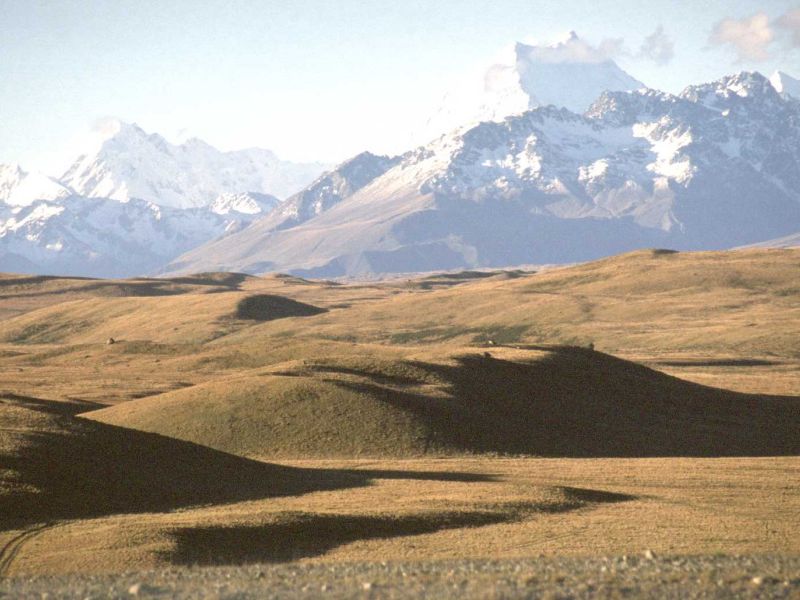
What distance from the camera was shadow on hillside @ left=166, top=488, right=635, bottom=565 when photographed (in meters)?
45.6

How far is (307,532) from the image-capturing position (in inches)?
1953

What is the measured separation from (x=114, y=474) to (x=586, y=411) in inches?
1905

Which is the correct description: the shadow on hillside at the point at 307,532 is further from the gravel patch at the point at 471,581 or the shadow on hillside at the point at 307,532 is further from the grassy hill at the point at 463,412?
the grassy hill at the point at 463,412

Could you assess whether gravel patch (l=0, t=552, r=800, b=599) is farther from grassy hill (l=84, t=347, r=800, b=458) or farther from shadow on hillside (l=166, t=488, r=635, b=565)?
grassy hill (l=84, t=347, r=800, b=458)

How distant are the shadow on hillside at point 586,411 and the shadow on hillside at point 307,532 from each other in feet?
99.8

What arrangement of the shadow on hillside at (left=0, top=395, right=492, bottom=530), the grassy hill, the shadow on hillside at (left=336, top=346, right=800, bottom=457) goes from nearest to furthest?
the shadow on hillside at (left=0, top=395, right=492, bottom=530) → the grassy hill → the shadow on hillside at (left=336, top=346, right=800, bottom=457)

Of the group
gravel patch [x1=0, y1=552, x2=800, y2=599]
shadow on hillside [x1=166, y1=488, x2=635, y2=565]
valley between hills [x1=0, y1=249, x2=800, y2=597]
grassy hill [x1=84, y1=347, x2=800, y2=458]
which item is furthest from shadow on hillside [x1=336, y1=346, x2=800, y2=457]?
gravel patch [x1=0, y1=552, x2=800, y2=599]

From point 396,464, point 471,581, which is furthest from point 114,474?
point 471,581

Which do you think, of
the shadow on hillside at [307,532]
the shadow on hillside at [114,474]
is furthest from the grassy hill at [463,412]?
the shadow on hillside at [307,532]

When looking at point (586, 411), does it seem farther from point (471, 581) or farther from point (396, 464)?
point (471, 581)

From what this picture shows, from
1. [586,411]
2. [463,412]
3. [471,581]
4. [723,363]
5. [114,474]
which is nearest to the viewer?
[471,581]

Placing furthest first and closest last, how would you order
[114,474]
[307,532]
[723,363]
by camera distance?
[723,363], [114,474], [307,532]

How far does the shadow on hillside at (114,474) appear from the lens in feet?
179

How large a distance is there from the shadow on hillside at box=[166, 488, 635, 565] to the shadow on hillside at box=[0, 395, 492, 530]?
8.78m
